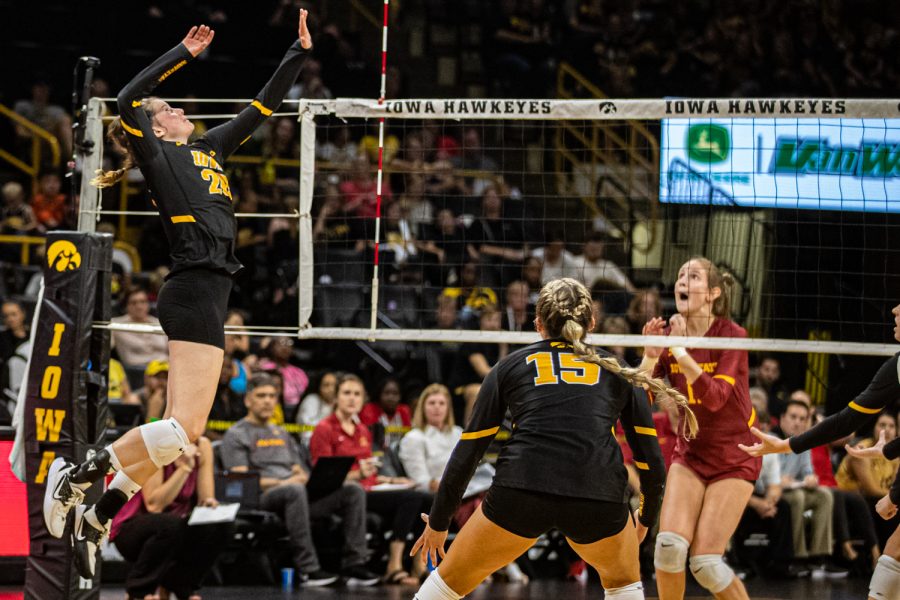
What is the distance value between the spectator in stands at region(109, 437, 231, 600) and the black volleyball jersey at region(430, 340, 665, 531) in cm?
373

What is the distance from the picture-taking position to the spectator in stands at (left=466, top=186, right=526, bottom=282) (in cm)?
1245

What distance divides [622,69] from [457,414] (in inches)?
280

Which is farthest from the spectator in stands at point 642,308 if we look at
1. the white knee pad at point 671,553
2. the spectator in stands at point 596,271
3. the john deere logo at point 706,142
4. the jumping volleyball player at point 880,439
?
the jumping volleyball player at point 880,439

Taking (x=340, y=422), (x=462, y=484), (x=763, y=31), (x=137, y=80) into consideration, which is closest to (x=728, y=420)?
(x=462, y=484)

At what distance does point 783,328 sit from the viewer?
12461mm

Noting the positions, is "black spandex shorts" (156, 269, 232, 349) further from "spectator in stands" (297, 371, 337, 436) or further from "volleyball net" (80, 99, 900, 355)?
"spectator in stands" (297, 371, 337, 436)

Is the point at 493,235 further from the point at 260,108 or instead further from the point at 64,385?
the point at 64,385

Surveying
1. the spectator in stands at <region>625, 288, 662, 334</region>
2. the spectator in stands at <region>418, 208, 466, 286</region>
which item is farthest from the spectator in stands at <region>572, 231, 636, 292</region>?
the spectator in stands at <region>418, 208, 466, 286</region>

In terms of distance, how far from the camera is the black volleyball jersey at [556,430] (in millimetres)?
4559

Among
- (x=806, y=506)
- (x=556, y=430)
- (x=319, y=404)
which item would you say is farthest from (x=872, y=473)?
(x=556, y=430)

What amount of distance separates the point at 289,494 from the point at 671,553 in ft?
12.9

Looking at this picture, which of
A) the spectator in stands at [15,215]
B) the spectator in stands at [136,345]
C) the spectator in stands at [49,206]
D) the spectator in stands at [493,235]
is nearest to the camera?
the spectator in stands at [136,345]

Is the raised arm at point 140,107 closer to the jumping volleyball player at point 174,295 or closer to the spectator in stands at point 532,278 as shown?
the jumping volleyball player at point 174,295

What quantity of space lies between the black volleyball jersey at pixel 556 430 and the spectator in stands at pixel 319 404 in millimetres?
5806
